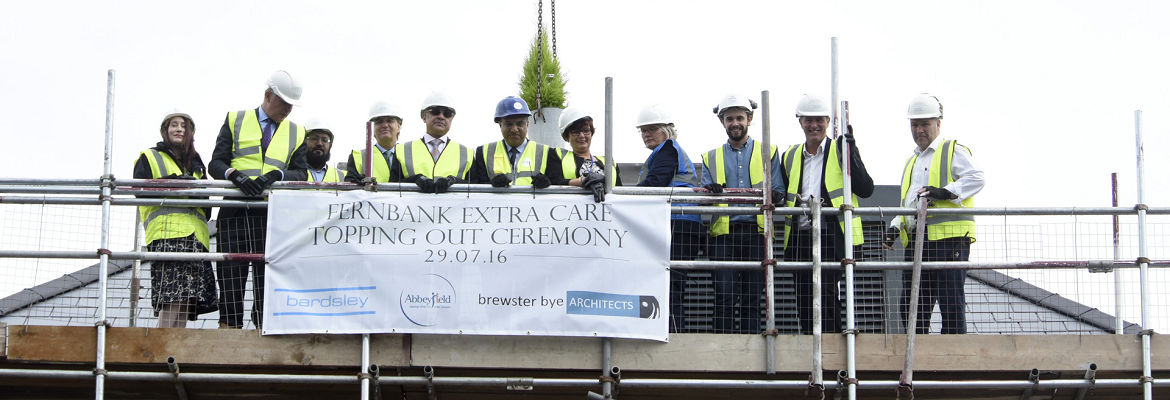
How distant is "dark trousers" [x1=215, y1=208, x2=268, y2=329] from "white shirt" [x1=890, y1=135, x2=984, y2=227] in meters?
5.13

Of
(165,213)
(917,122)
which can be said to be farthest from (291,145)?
(917,122)

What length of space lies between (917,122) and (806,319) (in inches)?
76.2

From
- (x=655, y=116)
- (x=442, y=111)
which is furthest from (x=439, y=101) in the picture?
(x=655, y=116)

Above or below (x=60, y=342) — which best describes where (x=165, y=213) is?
above

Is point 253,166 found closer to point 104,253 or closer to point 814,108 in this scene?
point 104,253

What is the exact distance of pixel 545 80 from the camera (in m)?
18.7

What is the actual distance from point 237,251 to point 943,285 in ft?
18.2

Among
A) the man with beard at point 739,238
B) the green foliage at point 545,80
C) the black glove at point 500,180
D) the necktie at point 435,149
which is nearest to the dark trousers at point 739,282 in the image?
the man with beard at point 739,238

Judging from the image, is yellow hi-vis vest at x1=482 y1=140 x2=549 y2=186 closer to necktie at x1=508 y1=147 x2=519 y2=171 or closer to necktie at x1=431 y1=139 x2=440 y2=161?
necktie at x1=508 y1=147 x2=519 y2=171

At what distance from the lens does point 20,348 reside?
28.7 feet

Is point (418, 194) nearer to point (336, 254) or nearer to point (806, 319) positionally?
point (336, 254)

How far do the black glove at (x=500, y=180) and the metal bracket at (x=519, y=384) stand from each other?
1.47 metres

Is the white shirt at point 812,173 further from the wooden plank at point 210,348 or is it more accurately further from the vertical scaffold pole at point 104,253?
the vertical scaffold pole at point 104,253

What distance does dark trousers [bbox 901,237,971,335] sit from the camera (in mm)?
9062
